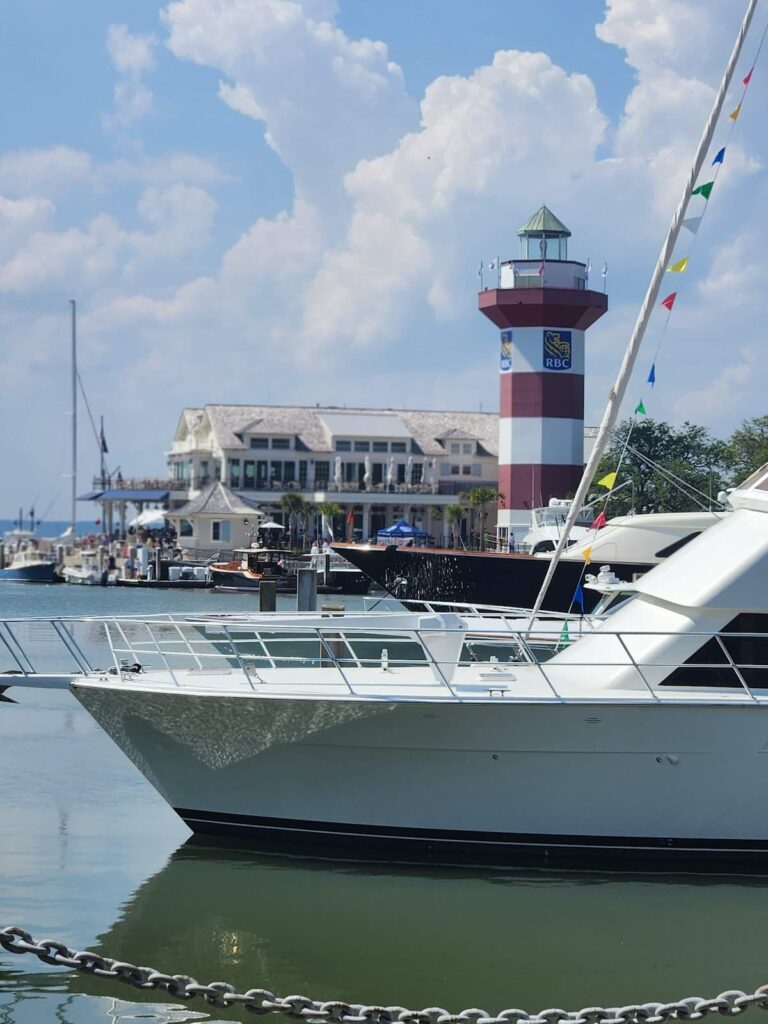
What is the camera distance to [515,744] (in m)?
12.5

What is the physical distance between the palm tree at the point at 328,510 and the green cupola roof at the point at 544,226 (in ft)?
67.7

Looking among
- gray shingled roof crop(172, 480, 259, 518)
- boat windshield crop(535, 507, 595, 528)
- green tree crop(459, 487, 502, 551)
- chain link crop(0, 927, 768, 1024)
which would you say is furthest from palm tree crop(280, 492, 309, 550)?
chain link crop(0, 927, 768, 1024)

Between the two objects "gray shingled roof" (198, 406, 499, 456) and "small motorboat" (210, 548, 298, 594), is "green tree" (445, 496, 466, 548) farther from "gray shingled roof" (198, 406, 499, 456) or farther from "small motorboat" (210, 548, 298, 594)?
"small motorboat" (210, 548, 298, 594)

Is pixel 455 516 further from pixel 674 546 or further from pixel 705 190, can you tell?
pixel 705 190

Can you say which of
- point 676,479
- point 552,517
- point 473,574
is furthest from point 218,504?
point 473,574

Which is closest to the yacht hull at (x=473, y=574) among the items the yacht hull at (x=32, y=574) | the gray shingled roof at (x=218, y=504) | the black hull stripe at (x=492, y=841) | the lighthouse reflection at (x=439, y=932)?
the black hull stripe at (x=492, y=841)

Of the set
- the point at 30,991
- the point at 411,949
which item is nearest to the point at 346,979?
the point at 411,949

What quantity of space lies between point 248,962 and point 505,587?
26.0m

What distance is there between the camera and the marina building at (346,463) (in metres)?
77.7

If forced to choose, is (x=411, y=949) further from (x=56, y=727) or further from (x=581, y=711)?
(x=56, y=727)

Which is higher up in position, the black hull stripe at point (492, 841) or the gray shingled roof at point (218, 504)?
the gray shingled roof at point (218, 504)

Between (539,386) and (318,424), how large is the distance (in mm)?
26839

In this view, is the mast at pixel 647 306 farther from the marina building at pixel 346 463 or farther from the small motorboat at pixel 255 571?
the marina building at pixel 346 463

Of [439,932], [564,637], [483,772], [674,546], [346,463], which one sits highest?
[346,463]
